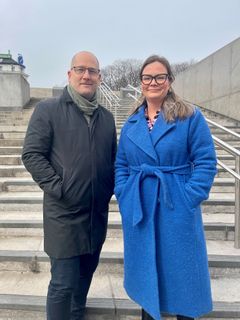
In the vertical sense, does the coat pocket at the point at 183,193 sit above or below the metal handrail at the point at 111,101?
below

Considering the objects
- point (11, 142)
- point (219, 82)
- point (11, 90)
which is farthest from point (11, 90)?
point (219, 82)

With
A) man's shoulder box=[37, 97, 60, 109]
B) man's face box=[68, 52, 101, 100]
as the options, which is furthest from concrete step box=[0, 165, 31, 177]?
→ man's face box=[68, 52, 101, 100]

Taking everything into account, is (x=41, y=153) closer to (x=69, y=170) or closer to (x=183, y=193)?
(x=69, y=170)

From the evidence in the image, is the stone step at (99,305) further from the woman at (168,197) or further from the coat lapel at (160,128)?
the coat lapel at (160,128)

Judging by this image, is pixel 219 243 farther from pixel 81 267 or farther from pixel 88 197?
pixel 88 197

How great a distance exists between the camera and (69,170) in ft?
6.82

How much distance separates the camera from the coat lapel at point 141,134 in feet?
6.44

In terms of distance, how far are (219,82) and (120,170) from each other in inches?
310

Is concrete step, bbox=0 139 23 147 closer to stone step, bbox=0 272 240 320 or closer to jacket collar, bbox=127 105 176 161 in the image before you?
stone step, bbox=0 272 240 320

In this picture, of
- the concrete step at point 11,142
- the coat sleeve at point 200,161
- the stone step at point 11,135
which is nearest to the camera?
the coat sleeve at point 200,161

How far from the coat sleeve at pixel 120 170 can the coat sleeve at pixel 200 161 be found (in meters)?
0.41

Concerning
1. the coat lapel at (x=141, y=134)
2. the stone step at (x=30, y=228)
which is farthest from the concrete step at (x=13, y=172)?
the coat lapel at (x=141, y=134)

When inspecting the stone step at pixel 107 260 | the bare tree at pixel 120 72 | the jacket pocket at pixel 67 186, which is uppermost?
the bare tree at pixel 120 72

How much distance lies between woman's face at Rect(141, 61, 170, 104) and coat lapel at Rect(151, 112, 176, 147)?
0.14m
